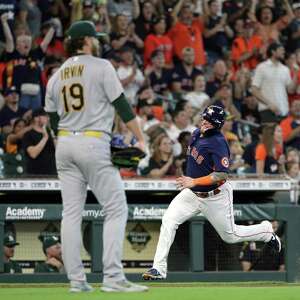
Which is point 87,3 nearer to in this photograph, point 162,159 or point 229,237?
point 162,159

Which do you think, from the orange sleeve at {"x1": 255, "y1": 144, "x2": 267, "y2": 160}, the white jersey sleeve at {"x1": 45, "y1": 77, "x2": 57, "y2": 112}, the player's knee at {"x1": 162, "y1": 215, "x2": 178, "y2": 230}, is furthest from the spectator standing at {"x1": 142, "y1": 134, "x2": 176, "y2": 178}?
the white jersey sleeve at {"x1": 45, "y1": 77, "x2": 57, "y2": 112}

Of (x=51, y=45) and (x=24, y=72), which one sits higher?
(x=51, y=45)

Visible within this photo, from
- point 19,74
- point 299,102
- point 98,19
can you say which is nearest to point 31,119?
point 19,74

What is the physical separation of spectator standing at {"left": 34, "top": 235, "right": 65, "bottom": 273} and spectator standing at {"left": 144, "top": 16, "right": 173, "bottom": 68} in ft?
19.6

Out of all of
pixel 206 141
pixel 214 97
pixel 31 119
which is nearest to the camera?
pixel 206 141

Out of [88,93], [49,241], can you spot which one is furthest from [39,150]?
[88,93]

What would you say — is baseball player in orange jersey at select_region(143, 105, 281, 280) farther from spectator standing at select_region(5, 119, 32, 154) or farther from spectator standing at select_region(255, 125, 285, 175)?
spectator standing at select_region(255, 125, 285, 175)

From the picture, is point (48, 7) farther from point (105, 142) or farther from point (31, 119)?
point (105, 142)

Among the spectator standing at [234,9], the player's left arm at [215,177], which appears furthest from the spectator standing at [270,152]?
the player's left arm at [215,177]

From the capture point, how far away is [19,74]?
14391 millimetres

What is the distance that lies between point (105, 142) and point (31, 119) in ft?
17.6

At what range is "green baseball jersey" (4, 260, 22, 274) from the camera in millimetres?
10414

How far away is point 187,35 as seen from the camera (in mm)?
16281

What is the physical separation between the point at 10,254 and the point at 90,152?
3.77 metres
